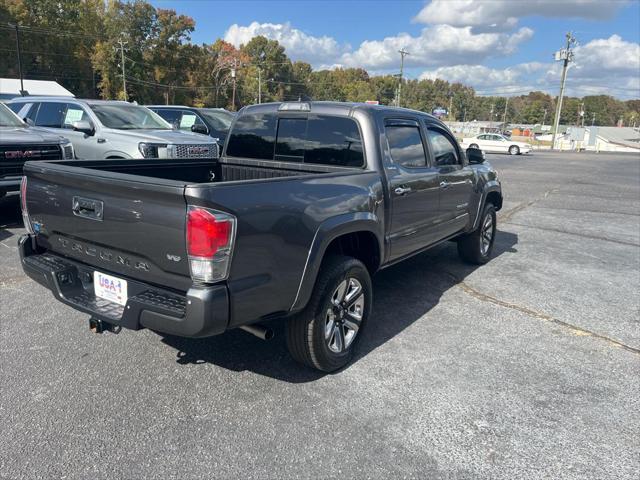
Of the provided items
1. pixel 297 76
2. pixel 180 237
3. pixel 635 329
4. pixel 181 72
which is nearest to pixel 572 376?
pixel 635 329

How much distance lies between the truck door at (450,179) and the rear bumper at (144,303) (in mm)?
3047

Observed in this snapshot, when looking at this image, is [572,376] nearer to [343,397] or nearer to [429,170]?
[343,397]

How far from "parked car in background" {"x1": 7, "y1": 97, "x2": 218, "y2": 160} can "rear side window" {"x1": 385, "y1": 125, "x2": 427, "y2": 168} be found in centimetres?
470

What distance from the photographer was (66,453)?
8.31ft

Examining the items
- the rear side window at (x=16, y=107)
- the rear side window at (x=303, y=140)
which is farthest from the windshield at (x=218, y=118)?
the rear side window at (x=303, y=140)

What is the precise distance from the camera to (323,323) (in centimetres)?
328

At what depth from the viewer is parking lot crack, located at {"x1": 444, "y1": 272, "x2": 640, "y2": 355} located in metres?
4.22

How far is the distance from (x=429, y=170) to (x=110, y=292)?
10.1 feet

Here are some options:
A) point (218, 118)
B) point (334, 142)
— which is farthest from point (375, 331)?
point (218, 118)

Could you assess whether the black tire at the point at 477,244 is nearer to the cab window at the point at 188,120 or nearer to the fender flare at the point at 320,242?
the fender flare at the point at 320,242

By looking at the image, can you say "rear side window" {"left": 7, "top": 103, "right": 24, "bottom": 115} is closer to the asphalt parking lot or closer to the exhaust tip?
the asphalt parking lot

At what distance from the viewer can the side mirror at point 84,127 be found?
28.2ft

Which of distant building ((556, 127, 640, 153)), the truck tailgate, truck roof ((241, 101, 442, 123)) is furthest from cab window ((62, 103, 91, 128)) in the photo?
distant building ((556, 127, 640, 153))

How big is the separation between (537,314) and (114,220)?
4.00 meters
